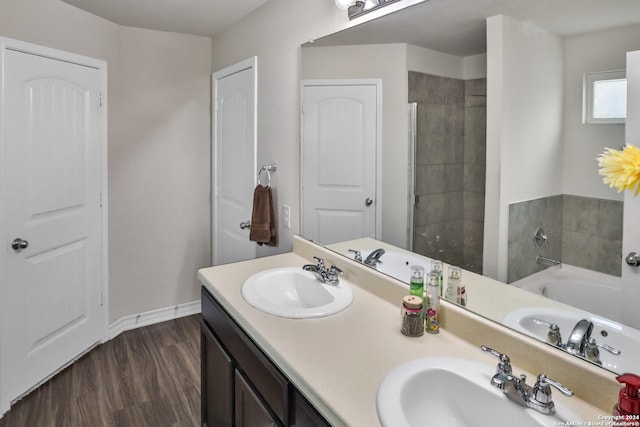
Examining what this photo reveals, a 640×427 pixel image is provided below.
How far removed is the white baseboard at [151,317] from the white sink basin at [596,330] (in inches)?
111

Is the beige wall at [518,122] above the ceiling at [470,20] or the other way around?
the other way around

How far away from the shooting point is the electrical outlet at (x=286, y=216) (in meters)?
2.36

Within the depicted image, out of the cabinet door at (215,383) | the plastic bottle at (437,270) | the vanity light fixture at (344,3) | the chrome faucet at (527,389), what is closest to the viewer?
the chrome faucet at (527,389)

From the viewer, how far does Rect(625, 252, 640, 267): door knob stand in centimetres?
100

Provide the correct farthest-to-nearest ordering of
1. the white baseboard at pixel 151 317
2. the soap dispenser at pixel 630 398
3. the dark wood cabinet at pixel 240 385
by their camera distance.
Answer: the white baseboard at pixel 151 317, the dark wood cabinet at pixel 240 385, the soap dispenser at pixel 630 398

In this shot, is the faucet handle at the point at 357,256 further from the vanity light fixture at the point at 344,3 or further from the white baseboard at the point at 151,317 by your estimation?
the white baseboard at the point at 151,317

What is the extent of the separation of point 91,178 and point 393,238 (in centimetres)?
212

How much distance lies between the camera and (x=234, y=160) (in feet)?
9.91

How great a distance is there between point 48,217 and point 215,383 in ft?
4.86

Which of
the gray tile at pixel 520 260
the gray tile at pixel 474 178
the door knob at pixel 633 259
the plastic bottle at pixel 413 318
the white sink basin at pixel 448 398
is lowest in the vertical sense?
the white sink basin at pixel 448 398

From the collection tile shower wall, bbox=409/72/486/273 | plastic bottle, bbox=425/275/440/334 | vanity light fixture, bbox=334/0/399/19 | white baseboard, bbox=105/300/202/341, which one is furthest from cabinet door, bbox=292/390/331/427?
white baseboard, bbox=105/300/202/341

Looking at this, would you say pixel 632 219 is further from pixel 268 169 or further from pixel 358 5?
pixel 268 169

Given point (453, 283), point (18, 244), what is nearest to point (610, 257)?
point (453, 283)

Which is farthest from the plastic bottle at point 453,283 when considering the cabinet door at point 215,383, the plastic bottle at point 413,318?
the cabinet door at point 215,383
